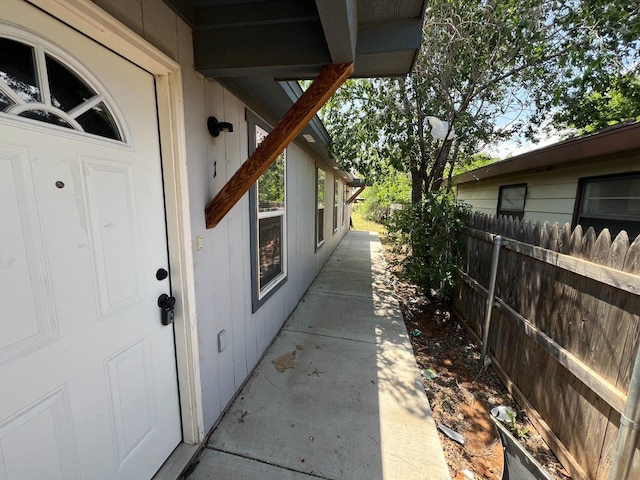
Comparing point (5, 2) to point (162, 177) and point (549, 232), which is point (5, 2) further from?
point (549, 232)

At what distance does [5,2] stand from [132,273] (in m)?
1.08

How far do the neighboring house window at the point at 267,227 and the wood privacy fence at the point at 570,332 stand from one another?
7.96ft

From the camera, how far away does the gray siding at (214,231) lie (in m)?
1.42

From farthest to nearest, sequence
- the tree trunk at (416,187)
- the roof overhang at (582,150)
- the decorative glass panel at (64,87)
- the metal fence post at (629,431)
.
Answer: the tree trunk at (416,187), the roof overhang at (582,150), the metal fence post at (629,431), the decorative glass panel at (64,87)

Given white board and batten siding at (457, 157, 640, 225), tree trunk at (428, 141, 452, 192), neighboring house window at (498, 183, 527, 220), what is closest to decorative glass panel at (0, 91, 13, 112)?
white board and batten siding at (457, 157, 640, 225)

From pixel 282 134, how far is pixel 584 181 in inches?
155

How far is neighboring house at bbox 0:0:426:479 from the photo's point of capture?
3.16 ft

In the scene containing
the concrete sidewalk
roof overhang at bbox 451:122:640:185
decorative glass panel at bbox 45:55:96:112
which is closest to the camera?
decorative glass panel at bbox 45:55:96:112

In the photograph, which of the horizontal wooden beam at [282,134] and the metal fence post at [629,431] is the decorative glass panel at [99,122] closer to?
the horizontal wooden beam at [282,134]

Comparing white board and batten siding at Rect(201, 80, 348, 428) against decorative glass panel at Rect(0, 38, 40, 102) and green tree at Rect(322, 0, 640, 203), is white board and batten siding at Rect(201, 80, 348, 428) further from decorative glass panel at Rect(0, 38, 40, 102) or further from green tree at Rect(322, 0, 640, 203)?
green tree at Rect(322, 0, 640, 203)

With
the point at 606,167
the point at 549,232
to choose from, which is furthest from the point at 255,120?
the point at 606,167

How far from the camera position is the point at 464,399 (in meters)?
2.40

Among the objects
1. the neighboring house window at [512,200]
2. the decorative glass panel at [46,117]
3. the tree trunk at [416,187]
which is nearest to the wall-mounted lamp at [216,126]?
the decorative glass panel at [46,117]

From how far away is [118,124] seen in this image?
4.20ft
